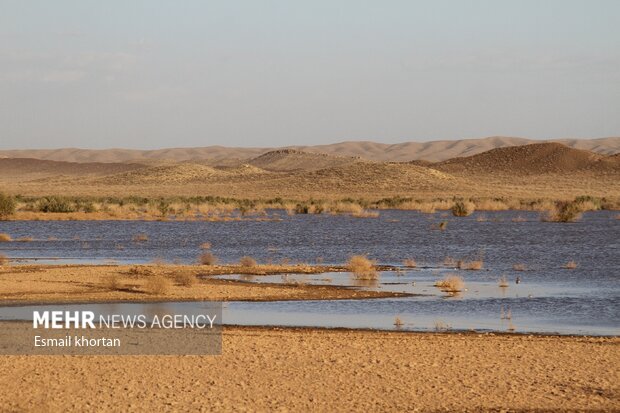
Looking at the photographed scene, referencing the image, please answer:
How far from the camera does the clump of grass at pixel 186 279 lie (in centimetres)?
2502

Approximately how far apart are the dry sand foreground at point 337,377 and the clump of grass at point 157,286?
21.2ft

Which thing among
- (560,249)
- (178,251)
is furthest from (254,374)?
(560,249)

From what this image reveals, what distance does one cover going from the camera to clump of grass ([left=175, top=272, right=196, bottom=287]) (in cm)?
2502

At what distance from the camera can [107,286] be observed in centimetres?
2456

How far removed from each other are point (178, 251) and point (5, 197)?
28594 mm

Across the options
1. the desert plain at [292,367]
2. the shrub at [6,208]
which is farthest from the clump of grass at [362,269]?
the shrub at [6,208]

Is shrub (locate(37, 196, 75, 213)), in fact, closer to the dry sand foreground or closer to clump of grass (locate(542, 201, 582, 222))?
clump of grass (locate(542, 201, 582, 222))

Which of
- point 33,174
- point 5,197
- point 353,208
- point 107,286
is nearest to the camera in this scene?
point 107,286

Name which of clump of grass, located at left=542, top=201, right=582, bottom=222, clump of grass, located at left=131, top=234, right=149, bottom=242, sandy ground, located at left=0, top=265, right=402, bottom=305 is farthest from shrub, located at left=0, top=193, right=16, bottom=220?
sandy ground, located at left=0, top=265, right=402, bottom=305

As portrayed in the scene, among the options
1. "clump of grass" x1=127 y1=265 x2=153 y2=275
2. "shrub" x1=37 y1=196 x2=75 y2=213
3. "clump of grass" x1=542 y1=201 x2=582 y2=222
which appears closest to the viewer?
"clump of grass" x1=127 y1=265 x2=153 y2=275

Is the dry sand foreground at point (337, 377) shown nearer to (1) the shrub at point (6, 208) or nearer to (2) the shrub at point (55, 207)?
(1) the shrub at point (6, 208)

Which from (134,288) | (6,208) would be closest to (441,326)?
(134,288)

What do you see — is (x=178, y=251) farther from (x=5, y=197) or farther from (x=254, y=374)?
(x=5, y=197)

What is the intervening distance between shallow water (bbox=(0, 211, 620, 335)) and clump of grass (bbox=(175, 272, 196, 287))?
111 inches
